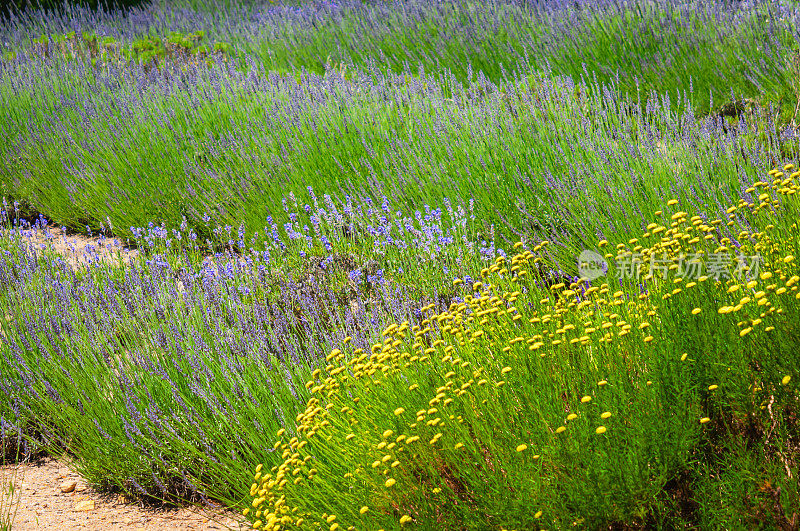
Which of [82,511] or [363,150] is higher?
[363,150]

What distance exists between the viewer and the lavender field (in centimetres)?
155

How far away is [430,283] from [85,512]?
1712 mm

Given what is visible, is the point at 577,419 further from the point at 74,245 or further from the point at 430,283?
the point at 74,245

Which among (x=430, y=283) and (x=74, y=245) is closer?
(x=430, y=283)

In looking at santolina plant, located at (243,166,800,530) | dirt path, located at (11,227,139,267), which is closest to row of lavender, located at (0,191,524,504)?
dirt path, located at (11,227,139,267)

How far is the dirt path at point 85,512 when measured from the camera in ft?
Answer: 7.62

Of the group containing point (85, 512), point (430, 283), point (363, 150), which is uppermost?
point (363, 150)

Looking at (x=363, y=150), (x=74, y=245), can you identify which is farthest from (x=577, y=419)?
(x=74, y=245)

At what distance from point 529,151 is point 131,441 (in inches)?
96.7

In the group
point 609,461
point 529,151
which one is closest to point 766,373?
point 609,461

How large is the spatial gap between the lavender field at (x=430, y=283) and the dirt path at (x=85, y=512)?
0.27 ft

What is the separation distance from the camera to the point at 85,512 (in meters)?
2.40

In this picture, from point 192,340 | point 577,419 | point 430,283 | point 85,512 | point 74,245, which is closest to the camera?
point 577,419

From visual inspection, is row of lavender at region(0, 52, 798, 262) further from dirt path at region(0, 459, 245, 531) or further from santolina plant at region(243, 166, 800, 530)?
dirt path at region(0, 459, 245, 531)
